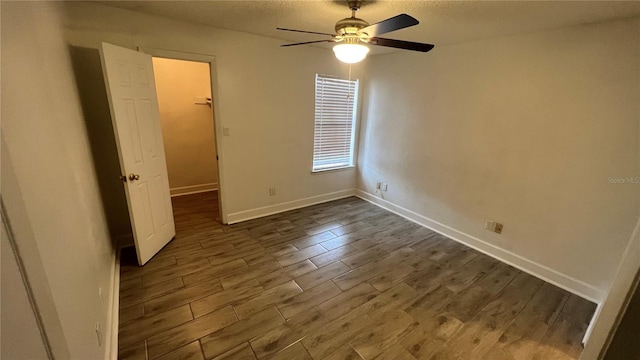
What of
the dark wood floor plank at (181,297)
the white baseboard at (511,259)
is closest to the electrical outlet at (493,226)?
the white baseboard at (511,259)

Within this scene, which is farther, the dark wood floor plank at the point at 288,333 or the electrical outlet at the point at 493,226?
the electrical outlet at the point at 493,226

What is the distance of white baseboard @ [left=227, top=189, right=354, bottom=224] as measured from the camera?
139 inches

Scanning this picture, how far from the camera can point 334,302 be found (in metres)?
2.20

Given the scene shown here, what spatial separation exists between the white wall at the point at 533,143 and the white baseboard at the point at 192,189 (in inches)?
136

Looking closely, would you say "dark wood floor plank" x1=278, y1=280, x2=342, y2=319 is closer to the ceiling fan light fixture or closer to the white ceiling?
the ceiling fan light fixture

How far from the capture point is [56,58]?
5.36 ft

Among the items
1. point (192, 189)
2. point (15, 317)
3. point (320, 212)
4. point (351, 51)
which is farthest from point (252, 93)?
point (15, 317)

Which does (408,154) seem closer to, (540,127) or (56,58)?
(540,127)

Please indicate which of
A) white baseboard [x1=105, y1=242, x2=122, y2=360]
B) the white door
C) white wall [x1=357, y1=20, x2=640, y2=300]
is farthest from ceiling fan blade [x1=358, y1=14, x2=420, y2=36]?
white baseboard [x1=105, y1=242, x2=122, y2=360]

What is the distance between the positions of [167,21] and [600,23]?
3832 millimetres

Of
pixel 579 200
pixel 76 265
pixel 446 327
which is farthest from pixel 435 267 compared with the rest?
pixel 76 265

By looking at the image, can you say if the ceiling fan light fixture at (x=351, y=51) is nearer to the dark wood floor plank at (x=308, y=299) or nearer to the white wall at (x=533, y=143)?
the white wall at (x=533, y=143)

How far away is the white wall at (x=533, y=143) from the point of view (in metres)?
2.12

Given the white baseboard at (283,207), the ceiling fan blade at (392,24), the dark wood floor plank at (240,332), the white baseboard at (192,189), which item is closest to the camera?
the ceiling fan blade at (392,24)
